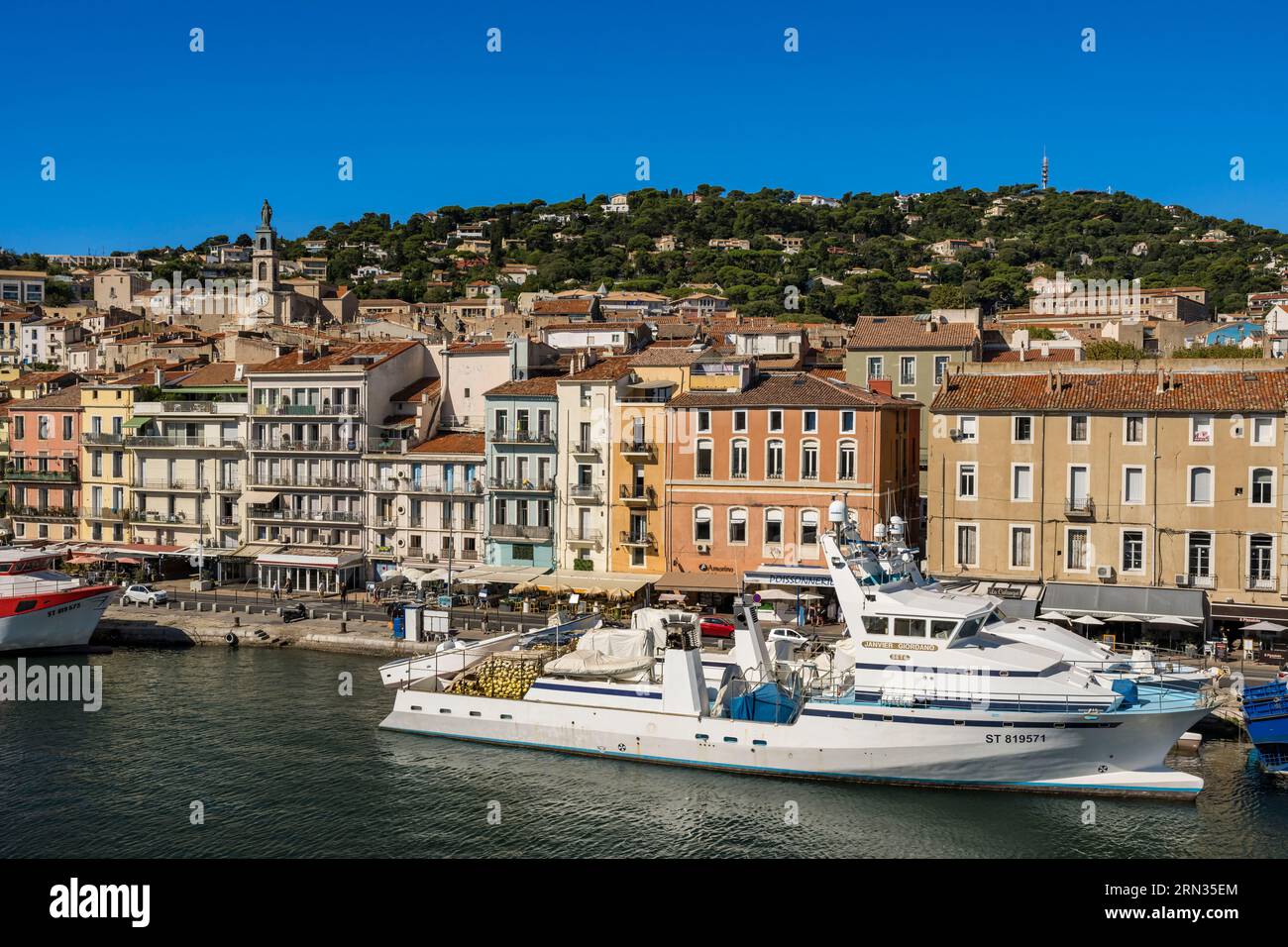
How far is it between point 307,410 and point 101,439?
40.0 ft

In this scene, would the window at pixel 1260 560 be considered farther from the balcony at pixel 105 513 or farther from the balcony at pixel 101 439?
the balcony at pixel 101 439

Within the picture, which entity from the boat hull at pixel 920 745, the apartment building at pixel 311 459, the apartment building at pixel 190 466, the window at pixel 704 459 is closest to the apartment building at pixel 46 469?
the apartment building at pixel 190 466

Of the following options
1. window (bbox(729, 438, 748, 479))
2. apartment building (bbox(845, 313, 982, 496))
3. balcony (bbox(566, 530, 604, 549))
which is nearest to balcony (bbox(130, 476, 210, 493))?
balcony (bbox(566, 530, 604, 549))

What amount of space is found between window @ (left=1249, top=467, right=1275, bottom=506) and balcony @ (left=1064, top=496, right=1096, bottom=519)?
4889 millimetres

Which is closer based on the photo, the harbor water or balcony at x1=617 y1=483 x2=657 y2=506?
the harbor water

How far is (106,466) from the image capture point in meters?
62.3

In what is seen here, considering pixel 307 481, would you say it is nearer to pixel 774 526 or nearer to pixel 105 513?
pixel 105 513

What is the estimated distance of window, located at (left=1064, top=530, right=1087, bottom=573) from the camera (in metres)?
43.0

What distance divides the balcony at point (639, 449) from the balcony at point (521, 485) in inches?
140

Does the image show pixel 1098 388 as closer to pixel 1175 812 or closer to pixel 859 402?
pixel 859 402

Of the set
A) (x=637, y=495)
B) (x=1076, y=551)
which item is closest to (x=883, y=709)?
(x=1076, y=551)

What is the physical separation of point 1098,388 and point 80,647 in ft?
127

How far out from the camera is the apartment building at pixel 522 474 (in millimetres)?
52219

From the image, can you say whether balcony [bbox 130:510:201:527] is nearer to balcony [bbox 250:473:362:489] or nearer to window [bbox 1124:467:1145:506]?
balcony [bbox 250:473:362:489]
